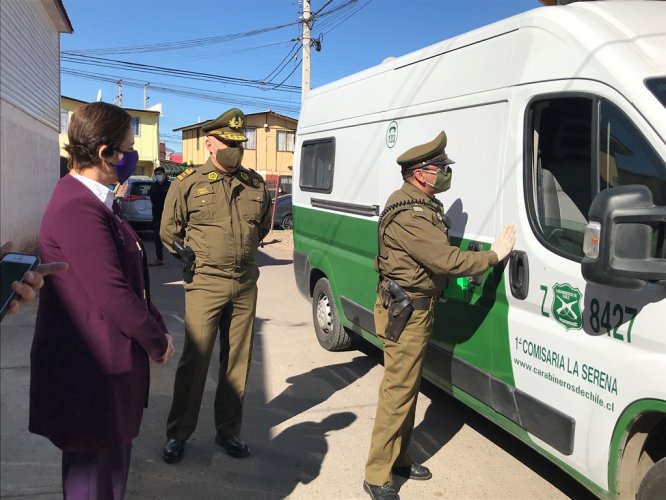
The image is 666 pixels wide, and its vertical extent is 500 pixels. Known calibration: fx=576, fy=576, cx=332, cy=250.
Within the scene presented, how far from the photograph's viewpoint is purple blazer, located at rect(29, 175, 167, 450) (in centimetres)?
184

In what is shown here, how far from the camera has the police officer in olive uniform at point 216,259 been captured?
338 cm

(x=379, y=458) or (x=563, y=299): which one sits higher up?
(x=563, y=299)

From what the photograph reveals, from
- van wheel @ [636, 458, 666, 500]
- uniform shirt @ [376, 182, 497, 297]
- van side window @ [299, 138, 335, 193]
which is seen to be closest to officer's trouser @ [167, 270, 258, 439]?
uniform shirt @ [376, 182, 497, 297]

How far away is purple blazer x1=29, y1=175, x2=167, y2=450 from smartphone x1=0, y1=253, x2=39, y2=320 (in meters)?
0.17

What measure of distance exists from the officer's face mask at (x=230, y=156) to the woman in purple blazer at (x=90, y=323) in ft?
4.19

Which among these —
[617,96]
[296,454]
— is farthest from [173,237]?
[617,96]

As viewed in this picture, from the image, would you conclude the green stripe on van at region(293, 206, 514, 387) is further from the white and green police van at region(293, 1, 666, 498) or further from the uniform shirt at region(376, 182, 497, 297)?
the uniform shirt at region(376, 182, 497, 297)

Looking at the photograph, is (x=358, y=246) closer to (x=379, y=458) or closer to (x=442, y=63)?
(x=442, y=63)

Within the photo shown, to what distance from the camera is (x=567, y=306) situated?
2.59 m

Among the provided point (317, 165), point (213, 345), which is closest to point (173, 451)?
point (213, 345)

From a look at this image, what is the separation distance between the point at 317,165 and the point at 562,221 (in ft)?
10.6

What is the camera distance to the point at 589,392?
248cm

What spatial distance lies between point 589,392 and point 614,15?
5.53 feet

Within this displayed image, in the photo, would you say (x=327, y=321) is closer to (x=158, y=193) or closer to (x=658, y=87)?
(x=658, y=87)
